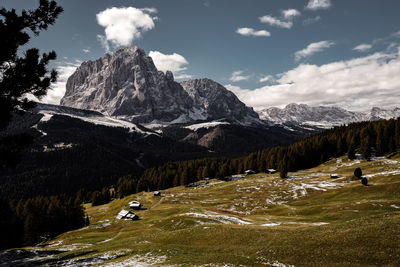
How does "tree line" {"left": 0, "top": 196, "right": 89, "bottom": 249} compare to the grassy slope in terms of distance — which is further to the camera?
"tree line" {"left": 0, "top": 196, "right": 89, "bottom": 249}

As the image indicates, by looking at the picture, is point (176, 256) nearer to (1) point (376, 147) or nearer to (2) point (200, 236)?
(2) point (200, 236)

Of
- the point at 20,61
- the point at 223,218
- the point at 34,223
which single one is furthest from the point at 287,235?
the point at 34,223

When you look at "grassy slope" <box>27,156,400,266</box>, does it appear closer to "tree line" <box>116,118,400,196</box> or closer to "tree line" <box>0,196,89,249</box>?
"tree line" <box>0,196,89,249</box>

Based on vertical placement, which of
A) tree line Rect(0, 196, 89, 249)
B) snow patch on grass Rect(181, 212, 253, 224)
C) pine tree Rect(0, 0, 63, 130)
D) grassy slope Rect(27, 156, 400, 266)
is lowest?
tree line Rect(0, 196, 89, 249)

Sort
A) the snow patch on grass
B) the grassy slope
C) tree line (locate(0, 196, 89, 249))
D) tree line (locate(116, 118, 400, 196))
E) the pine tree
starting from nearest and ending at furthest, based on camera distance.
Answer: the pine tree
the grassy slope
the snow patch on grass
tree line (locate(0, 196, 89, 249))
tree line (locate(116, 118, 400, 196))

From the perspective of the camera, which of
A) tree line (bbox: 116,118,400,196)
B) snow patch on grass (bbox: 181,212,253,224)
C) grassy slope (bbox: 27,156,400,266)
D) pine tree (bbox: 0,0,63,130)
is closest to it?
pine tree (bbox: 0,0,63,130)

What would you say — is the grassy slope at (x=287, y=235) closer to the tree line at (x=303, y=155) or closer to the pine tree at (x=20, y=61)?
the pine tree at (x=20, y=61)

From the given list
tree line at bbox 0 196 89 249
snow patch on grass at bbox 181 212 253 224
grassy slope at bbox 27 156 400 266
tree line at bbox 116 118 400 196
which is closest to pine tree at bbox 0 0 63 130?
grassy slope at bbox 27 156 400 266

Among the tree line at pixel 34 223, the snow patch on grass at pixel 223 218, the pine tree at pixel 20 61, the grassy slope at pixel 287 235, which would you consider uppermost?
the pine tree at pixel 20 61

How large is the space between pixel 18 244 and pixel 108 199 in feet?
278

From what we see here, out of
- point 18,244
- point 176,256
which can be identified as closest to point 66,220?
point 18,244

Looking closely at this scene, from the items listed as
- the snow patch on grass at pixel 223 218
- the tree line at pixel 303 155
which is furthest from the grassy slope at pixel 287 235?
the tree line at pixel 303 155

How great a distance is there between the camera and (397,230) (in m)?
24.0

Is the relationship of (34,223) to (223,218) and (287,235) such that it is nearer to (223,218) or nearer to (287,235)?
(223,218)
